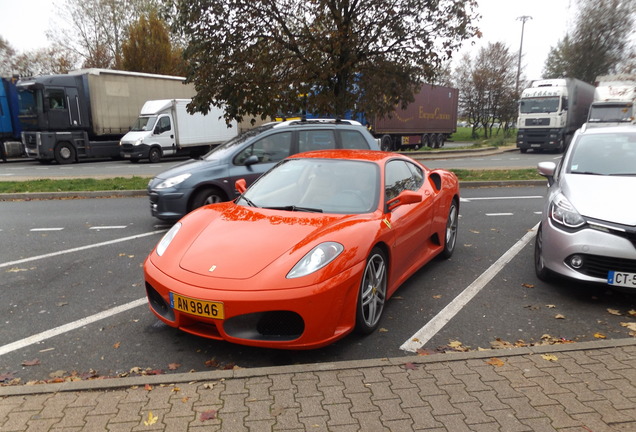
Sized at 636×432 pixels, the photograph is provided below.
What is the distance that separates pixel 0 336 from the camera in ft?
12.6

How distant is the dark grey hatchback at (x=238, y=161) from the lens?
24.1 feet

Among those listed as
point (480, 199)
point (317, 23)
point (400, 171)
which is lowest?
point (480, 199)

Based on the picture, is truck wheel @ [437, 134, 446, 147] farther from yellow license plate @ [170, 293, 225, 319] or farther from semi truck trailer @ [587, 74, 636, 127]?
yellow license plate @ [170, 293, 225, 319]

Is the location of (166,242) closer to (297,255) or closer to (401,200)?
(297,255)

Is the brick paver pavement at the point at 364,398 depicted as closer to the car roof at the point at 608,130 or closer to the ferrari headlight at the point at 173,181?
the car roof at the point at 608,130

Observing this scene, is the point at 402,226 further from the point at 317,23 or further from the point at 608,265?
the point at 317,23

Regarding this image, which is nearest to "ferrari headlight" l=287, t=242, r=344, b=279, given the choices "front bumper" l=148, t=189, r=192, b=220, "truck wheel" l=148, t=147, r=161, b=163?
"front bumper" l=148, t=189, r=192, b=220

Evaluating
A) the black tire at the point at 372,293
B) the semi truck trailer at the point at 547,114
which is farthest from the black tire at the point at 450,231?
the semi truck trailer at the point at 547,114

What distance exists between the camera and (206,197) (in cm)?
757

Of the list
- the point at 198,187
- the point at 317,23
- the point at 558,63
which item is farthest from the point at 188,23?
the point at 558,63

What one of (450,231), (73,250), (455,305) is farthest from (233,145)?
(455,305)

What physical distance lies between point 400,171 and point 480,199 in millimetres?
6110

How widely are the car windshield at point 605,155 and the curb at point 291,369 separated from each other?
2.38 metres

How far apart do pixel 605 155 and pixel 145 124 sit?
64.7 feet
